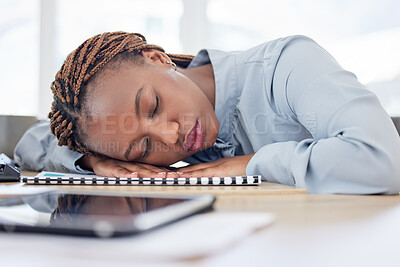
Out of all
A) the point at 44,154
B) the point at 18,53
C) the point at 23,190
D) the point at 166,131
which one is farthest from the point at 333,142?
the point at 18,53

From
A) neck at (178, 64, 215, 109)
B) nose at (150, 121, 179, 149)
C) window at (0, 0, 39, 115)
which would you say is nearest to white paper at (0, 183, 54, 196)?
nose at (150, 121, 179, 149)

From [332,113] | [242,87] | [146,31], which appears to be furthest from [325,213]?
[146,31]

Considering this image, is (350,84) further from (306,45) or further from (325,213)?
(325,213)

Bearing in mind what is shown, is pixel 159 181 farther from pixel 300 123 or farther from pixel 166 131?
pixel 300 123

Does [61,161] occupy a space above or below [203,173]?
below

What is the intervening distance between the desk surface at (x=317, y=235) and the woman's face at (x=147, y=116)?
455 millimetres

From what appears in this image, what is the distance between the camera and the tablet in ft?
0.85

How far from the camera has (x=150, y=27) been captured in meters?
3.53

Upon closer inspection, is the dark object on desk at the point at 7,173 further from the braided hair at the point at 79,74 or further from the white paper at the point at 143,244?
the white paper at the point at 143,244

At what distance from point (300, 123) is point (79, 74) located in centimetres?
50

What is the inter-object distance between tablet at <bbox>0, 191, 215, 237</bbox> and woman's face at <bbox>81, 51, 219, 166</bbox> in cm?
45

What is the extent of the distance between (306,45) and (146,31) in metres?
2.84

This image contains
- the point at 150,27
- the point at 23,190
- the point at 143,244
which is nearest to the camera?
the point at 143,244

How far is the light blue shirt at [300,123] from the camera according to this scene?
0.60 m
